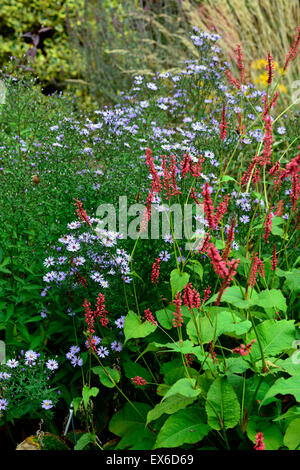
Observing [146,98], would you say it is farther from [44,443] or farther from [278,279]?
[44,443]

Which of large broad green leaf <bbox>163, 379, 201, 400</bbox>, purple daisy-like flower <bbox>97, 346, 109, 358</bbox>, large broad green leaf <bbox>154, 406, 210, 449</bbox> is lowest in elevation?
large broad green leaf <bbox>154, 406, 210, 449</bbox>

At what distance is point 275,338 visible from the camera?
2.17m

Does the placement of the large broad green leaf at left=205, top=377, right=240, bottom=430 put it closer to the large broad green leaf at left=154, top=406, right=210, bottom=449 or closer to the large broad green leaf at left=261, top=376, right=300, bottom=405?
the large broad green leaf at left=154, top=406, right=210, bottom=449

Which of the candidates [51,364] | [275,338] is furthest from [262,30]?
[51,364]

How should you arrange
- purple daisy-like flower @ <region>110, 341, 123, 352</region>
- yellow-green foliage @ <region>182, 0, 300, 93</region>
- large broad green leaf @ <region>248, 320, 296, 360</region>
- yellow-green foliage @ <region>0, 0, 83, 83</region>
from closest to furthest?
large broad green leaf @ <region>248, 320, 296, 360</region> → purple daisy-like flower @ <region>110, 341, 123, 352</region> → yellow-green foliage @ <region>182, 0, 300, 93</region> → yellow-green foliage @ <region>0, 0, 83, 83</region>

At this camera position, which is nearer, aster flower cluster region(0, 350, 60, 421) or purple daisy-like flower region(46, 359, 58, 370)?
aster flower cluster region(0, 350, 60, 421)

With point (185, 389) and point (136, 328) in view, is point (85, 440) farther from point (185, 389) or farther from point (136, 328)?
point (185, 389)

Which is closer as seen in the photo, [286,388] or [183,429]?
[286,388]

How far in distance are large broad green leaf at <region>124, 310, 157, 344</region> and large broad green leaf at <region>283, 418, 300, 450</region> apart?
67 centimetres

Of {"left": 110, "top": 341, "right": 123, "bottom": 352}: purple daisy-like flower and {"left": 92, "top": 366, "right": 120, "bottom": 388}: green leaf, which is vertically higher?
{"left": 110, "top": 341, "right": 123, "bottom": 352}: purple daisy-like flower

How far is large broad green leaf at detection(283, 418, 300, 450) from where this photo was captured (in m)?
1.92

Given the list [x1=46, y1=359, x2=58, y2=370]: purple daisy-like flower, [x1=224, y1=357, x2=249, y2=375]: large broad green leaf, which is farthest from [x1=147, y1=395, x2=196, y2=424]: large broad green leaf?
[x1=46, y1=359, x2=58, y2=370]: purple daisy-like flower

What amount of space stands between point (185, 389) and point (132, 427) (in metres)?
0.66

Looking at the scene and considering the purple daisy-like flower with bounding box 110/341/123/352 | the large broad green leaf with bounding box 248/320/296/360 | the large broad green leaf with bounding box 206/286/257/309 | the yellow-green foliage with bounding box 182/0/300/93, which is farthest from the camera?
the yellow-green foliage with bounding box 182/0/300/93
